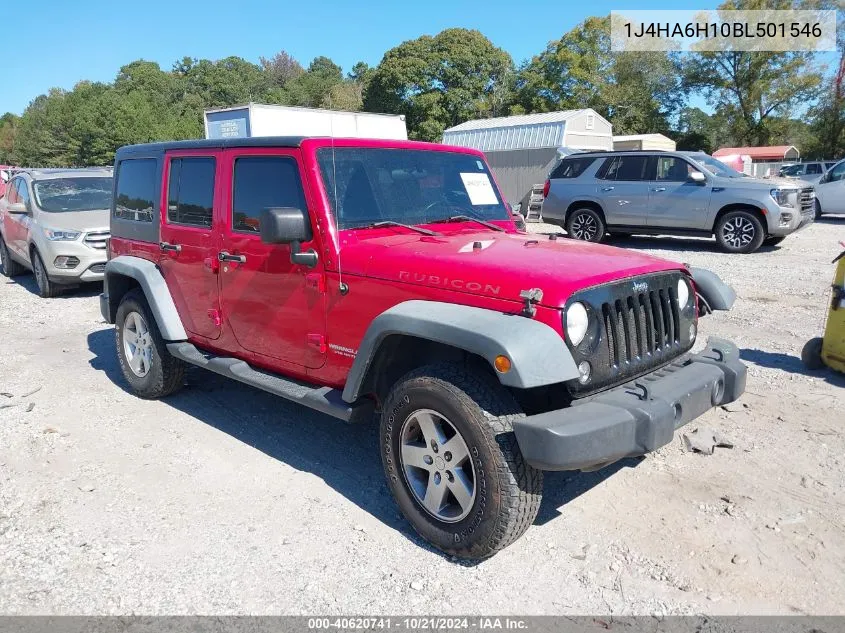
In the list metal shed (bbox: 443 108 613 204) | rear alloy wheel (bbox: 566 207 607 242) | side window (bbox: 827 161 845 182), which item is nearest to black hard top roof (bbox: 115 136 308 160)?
rear alloy wheel (bbox: 566 207 607 242)

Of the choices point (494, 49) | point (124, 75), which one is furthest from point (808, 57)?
point (124, 75)

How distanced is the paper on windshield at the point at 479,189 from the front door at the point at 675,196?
889 cm

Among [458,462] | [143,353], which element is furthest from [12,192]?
[458,462]

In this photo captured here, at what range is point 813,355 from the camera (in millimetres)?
5586

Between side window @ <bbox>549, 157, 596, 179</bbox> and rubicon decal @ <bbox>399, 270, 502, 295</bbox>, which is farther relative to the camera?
side window @ <bbox>549, 157, 596, 179</bbox>

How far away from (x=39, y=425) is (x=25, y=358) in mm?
2204

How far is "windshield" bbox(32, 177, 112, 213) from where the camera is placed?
1020 cm

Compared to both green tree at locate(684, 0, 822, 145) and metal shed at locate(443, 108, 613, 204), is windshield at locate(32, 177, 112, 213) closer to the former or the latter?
metal shed at locate(443, 108, 613, 204)

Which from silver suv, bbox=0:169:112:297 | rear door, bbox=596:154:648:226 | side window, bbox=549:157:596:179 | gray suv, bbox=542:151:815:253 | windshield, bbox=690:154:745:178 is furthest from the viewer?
side window, bbox=549:157:596:179

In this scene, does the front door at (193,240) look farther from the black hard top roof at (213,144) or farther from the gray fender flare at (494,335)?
the gray fender flare at (494,335)

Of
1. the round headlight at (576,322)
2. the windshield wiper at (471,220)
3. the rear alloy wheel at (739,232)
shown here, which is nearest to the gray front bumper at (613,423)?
the round headlight at (576,322)

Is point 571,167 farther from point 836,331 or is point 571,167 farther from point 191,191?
point 191,191

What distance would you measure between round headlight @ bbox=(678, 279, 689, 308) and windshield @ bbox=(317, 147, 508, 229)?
134 centimetres

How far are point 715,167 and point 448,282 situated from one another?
11.1 meters
